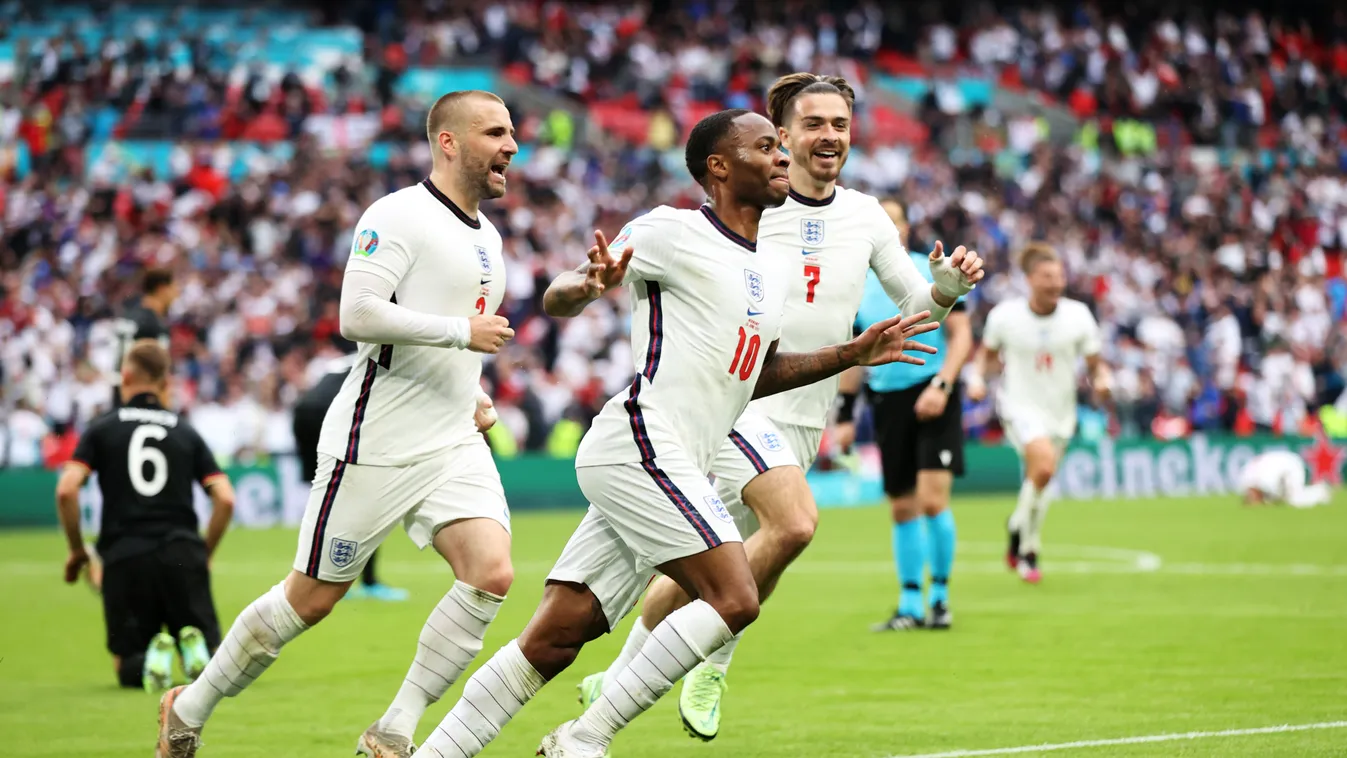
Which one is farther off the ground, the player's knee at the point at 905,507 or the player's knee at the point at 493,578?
the player's knee at the point at 493,578

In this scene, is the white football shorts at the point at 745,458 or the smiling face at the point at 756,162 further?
the white football shorts at the point at 745,458

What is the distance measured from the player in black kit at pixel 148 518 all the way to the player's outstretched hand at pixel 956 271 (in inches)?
167

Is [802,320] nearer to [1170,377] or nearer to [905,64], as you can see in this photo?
[1170,377]

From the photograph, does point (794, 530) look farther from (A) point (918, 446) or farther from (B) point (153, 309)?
(B) point (153, 309)

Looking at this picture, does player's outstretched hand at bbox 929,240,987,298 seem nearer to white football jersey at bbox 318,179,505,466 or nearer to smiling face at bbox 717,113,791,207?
smiling face at bbox 717,113,791,207

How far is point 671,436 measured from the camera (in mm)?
6215

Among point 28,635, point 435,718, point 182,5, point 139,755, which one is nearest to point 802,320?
point 435,718

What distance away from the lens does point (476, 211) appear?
23.5 feet

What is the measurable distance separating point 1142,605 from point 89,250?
19.3 meters

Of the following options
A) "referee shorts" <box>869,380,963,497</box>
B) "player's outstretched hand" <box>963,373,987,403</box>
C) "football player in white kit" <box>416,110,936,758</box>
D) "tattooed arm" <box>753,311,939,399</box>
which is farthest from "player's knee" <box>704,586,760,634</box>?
"player's outstretched hand" <box>963,373,987,403</box>

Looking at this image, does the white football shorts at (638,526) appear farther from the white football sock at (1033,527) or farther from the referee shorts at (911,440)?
the white football sock at (1033,527)

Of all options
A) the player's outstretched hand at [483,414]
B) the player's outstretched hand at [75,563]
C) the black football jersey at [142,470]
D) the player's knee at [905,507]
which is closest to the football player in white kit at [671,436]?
the player's outstretched hand at [483,414]

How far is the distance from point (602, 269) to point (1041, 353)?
385 inches

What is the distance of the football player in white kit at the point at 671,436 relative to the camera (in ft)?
19.7
